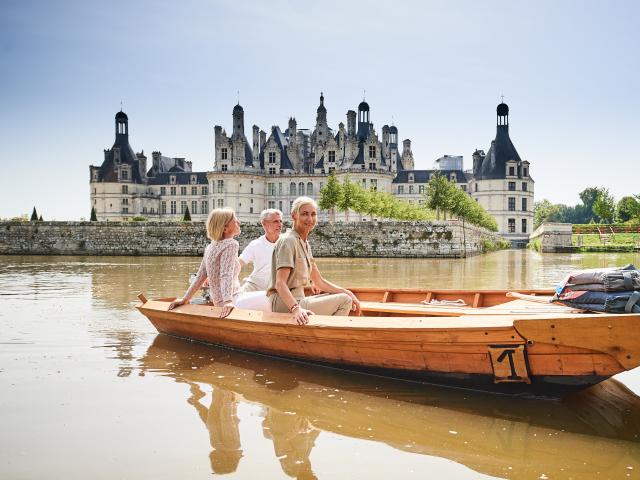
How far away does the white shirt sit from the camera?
22.2 ft

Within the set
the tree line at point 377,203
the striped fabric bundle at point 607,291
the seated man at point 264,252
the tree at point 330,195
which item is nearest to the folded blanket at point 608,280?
the striped fabric bundle at point 607,291

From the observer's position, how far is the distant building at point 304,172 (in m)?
66.8

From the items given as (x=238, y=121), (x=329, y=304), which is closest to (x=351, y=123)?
(x=238, y=121)

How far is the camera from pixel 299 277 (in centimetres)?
555

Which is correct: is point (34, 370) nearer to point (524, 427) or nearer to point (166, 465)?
point (166, 465)

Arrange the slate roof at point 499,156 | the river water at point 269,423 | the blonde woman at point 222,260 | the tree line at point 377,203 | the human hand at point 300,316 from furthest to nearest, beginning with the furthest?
1. the slate roof at point 499,156
2. the tree line at point 377,203
3. the blonde woman at point 222,260
4. the human hand at point 300,316
5. the river water at point 269,423

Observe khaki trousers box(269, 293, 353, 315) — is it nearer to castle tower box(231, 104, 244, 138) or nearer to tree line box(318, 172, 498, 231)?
tree line box(318, 172, 498, 231)

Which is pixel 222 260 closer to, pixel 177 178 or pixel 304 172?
pixel 304 172

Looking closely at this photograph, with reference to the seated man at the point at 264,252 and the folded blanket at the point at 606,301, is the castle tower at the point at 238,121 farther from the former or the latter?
the folded blanket at the point at 606,301

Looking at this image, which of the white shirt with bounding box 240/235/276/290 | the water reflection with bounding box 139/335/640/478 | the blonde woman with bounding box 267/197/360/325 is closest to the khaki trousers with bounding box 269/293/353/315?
the blonde woman with bounding box 267/197/360/325

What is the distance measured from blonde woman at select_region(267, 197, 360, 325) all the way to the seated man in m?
0.94

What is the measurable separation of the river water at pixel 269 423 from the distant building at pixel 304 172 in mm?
59562

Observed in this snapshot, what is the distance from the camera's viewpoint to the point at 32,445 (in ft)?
12.4

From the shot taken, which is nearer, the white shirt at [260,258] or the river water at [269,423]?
the river water at [269,423]
